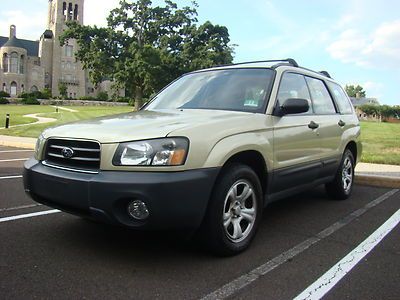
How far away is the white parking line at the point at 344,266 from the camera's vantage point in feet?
10.7

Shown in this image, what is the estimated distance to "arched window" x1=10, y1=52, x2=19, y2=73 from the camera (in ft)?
352

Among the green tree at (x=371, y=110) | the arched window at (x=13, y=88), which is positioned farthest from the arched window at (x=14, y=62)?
the green tree at (x=371, y=110)

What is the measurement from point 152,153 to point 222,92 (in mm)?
1703

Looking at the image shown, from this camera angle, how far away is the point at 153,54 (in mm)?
39500

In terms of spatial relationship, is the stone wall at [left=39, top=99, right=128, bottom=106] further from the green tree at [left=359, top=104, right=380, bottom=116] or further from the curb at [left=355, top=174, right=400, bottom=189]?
the curb at [left=355, top=174, right=400, bottom=189]

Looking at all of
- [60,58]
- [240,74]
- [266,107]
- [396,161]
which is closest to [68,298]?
[266,107]

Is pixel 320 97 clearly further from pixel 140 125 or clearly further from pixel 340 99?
pixel 140 125

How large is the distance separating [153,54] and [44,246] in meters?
36.8

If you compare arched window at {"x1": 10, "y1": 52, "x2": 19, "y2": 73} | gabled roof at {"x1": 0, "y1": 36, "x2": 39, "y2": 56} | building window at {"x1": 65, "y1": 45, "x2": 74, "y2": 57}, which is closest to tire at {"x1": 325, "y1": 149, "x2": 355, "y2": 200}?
arched window at {"x1": 10, "y1": 52, "x2": 19, "y2": 73}

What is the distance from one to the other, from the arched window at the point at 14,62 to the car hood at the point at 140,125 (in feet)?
372

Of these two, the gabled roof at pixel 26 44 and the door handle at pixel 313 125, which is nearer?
the door handle at pixel 313 125

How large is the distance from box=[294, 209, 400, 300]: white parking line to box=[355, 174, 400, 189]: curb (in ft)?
9.02

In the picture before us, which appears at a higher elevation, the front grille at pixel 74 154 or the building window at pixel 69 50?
the building window at pixel 69 50

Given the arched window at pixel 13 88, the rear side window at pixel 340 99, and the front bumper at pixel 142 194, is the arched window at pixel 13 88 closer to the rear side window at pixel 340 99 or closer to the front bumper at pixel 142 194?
the rear side window at pixel 340 99
